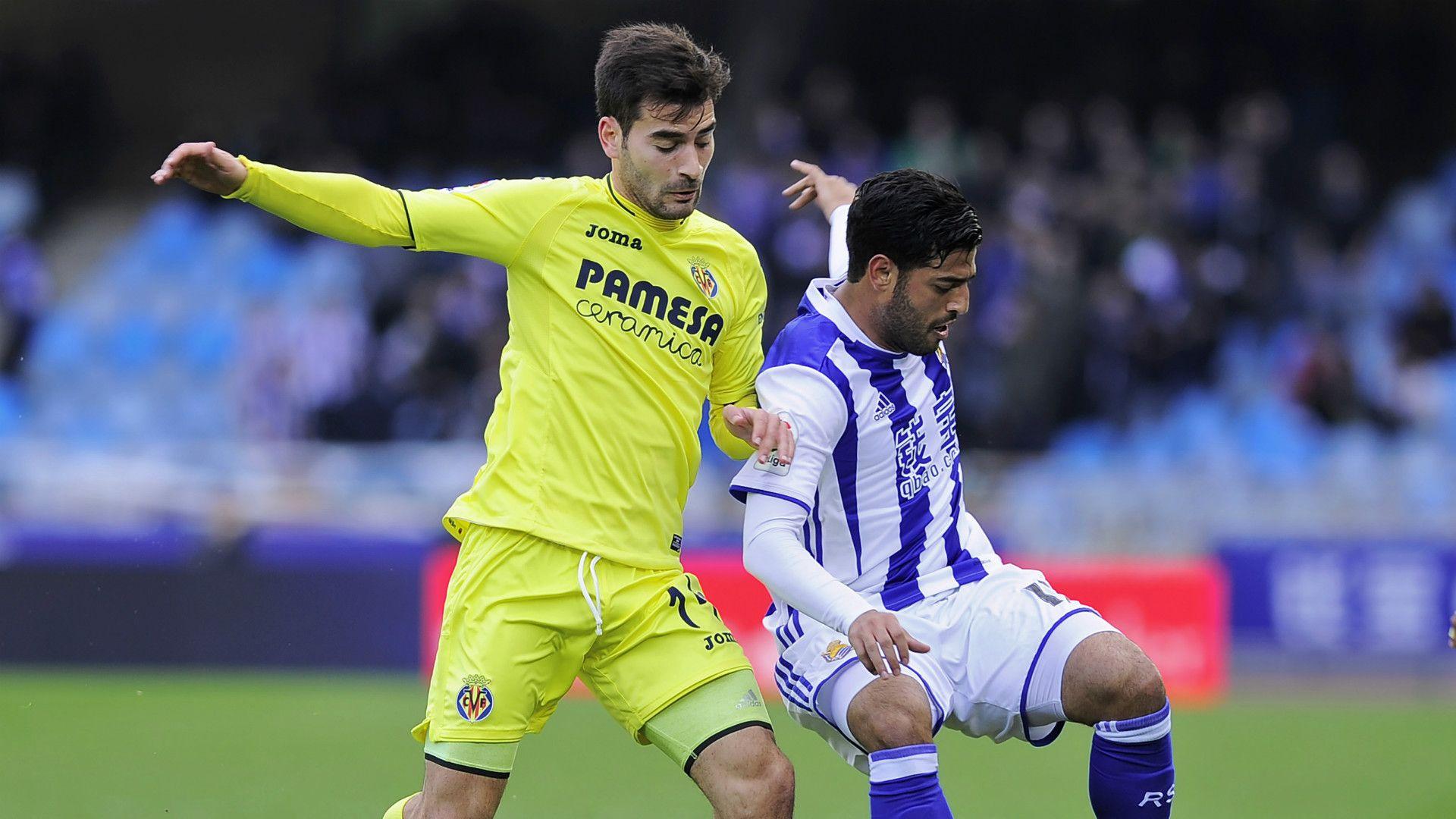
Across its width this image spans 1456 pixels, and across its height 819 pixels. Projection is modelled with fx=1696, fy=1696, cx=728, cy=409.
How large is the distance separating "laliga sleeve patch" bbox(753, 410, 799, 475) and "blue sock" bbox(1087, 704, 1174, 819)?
1047mm

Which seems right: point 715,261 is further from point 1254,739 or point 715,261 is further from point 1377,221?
point 1377,221

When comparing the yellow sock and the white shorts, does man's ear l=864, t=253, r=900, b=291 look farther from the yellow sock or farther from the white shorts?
the yellow sock

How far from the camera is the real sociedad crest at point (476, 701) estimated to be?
169 inches

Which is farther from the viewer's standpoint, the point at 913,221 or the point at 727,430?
the point at 727,430

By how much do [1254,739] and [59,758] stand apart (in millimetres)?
6112

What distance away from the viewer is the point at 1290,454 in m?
13.6

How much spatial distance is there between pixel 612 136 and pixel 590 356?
1.94 ft

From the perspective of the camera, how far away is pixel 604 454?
174 inches

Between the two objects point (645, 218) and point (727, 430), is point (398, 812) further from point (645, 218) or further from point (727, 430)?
point (645, 218)

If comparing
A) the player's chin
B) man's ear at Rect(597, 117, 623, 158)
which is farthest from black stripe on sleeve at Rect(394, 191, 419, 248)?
the player's chin

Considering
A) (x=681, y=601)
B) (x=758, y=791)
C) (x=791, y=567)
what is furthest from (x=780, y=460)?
(x=758, y=791)

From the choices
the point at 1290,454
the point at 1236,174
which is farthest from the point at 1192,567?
the point at 1236,174

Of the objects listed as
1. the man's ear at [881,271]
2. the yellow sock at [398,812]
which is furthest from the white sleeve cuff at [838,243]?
the yellow sock at [398,812]

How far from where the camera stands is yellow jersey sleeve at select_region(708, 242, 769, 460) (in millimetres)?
4652
